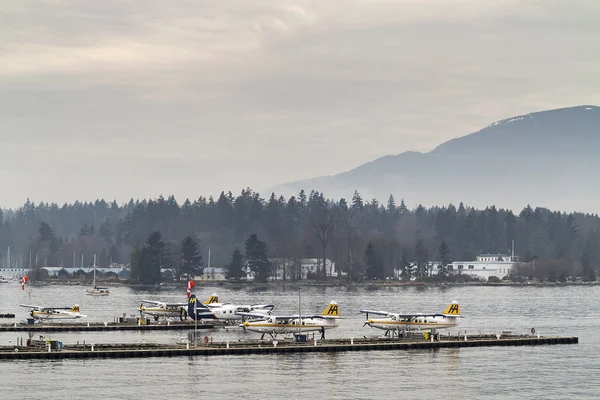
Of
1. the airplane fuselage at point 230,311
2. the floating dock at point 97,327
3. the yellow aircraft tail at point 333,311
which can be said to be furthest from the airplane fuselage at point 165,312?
the yellow aircraft tail at point 333,311

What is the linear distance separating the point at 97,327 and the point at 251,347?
31653mm

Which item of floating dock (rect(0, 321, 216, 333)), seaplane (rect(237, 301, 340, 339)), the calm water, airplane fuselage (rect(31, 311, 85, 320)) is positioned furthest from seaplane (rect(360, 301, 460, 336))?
airplane fuselage (rect(31, 311, 85, 320))

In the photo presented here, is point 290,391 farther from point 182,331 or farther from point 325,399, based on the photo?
point 182,331

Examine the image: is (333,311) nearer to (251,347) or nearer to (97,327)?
(251,347)

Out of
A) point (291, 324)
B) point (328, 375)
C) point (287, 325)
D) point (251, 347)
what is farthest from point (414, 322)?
point (328, 375)

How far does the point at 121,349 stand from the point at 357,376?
22994 mm

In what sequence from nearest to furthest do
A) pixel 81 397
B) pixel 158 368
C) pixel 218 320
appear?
1. pixel 81 397
2. pixel 158 368
3. pixel 218 320

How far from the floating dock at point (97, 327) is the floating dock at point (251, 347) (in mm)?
20926

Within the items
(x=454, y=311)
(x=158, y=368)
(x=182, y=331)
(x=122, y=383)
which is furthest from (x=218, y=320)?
(x=122, y=383)

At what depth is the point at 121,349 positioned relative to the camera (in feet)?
339

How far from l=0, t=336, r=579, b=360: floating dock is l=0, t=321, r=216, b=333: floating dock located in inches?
824

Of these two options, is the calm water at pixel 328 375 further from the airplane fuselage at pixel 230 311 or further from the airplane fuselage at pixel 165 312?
the airplane fuselage at pixel 165 312

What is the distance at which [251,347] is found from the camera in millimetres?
107500

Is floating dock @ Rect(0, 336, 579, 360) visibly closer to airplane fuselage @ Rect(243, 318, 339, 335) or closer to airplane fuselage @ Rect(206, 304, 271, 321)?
airplane fuselage @ Rect(243, 318, 339, 335)
